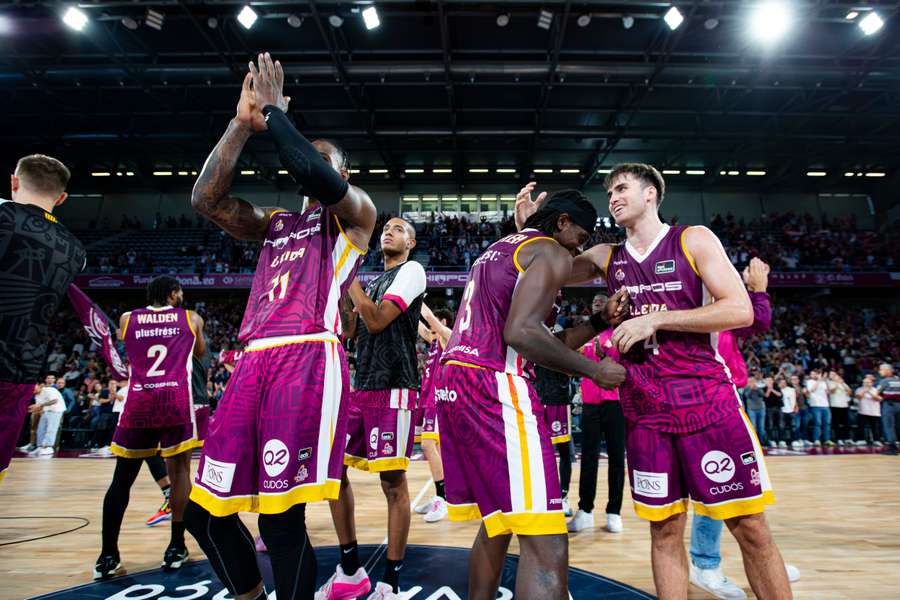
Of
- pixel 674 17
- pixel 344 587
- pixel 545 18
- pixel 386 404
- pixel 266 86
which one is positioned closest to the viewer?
pixel 266 86

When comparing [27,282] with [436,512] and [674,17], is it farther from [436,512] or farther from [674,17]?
[674,17]

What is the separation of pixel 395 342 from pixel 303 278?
1.42 m

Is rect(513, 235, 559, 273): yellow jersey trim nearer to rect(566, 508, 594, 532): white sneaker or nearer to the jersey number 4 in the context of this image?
the jersey number 4

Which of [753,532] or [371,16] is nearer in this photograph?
[753,532]

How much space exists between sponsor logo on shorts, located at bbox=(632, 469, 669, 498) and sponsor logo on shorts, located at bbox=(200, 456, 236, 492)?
174 centimetres

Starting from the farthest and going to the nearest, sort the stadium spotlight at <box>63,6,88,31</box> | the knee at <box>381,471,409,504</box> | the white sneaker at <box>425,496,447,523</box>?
the stadium spotlight at <box>63,6,88,31</box>, the white sneaker at <box>425,496,447,523</box>, the knee at <box>381,471,409,504</box>

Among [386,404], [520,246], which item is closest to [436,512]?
[386,404]

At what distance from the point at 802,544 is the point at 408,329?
3604mm

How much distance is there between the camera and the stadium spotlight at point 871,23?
12.5 metres

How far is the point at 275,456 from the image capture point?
6.09ft

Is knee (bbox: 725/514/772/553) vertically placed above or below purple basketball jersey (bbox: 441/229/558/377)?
below

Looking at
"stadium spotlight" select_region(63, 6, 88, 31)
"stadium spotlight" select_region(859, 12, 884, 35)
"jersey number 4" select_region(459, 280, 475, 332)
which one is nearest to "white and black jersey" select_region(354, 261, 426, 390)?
"jersey number 4" select_region(459, 280, 475, 332)

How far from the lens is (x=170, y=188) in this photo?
2505 cm

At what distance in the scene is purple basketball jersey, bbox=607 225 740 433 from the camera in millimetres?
2240
